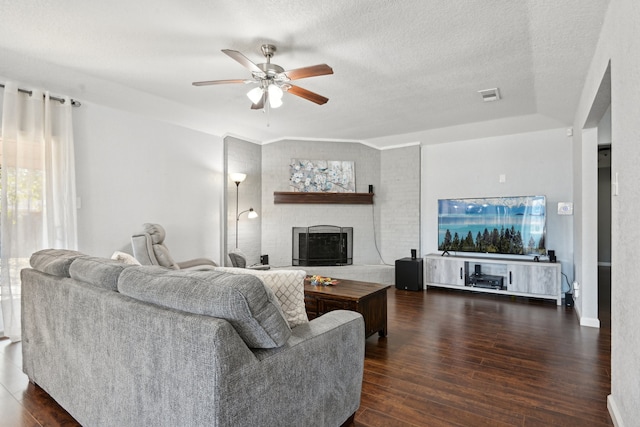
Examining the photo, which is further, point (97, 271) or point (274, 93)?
point (274, 93)

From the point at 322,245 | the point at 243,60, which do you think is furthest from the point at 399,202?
the point at 243,60

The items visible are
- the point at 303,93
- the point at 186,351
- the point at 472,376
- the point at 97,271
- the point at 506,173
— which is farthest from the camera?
the point at 506,173

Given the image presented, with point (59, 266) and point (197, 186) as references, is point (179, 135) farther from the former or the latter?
point (59, 266)

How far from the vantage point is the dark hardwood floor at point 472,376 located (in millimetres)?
2049

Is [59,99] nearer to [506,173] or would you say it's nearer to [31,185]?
[31,185]

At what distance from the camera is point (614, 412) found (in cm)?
199

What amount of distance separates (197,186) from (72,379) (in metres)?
3.50

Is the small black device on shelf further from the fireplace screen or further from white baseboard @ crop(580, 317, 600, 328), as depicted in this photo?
the fireplace screen

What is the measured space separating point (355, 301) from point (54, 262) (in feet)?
7.16

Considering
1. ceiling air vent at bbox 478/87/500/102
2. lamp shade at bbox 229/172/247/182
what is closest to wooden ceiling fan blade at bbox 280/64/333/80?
ceiling air vent at bbox 478/87/500/102

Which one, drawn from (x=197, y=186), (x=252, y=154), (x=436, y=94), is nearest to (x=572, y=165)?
(x=436, y=94)

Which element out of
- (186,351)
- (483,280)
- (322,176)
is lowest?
(483,280)

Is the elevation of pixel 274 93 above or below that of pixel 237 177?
above

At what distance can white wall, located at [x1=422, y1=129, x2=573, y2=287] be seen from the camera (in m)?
5.06
